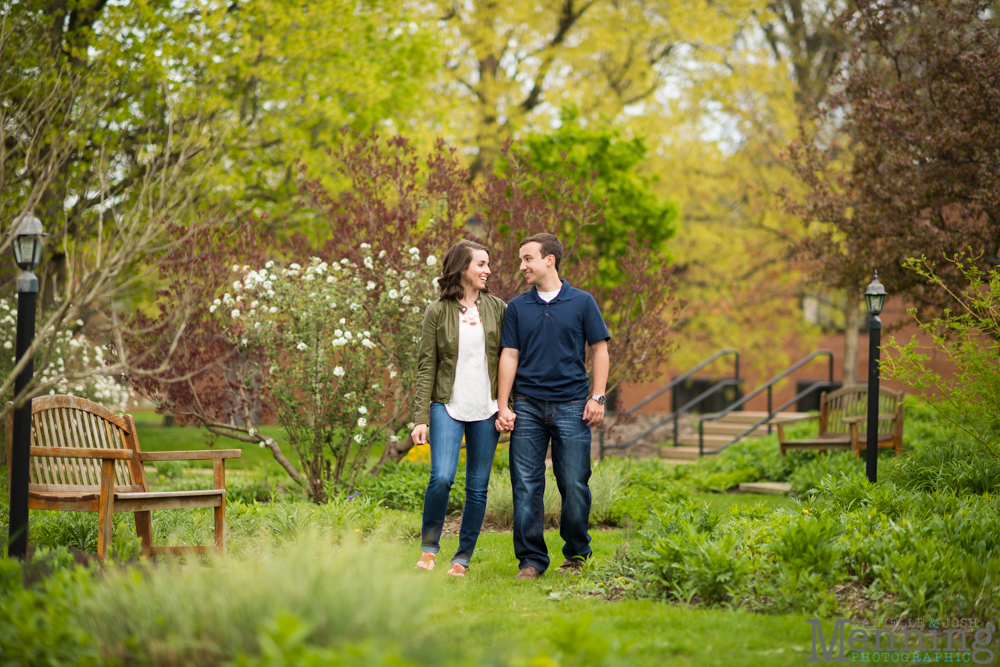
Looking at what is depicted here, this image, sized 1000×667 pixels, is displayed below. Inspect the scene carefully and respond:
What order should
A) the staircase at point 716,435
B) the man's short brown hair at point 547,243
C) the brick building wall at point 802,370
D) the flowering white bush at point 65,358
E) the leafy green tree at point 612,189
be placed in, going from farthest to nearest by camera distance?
the brick building wall at point 802,370 → the staircase at point 716,435 → the leafy green tree at point 612,189 → the flowering white bush at point 65,358 → the man's short brown hair at point 547,243

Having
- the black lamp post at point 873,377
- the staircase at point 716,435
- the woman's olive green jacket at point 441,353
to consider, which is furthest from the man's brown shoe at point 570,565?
the staircase at point 716,435

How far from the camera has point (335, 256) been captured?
798cm

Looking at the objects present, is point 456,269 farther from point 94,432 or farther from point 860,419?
point 860,419

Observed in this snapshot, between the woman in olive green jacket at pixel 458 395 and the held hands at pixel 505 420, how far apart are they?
55mm

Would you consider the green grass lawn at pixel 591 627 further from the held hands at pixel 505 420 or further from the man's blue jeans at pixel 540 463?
the held hands at pixel 505 420

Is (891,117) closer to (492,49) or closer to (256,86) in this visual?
(256,86)

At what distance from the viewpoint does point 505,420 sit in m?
4.85

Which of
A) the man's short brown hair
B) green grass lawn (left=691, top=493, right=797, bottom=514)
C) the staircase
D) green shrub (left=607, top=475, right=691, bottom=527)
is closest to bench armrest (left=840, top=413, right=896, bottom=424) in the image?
green grass lawn (left=691, top=493, right=797, bottom=514)

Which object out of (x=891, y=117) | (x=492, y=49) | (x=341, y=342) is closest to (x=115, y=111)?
(x=341, y=342)

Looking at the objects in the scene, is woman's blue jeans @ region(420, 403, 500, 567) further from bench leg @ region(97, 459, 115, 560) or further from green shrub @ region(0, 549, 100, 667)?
green shrub @ region(0, 549, 100, 667)

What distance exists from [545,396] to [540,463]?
418 millimetres

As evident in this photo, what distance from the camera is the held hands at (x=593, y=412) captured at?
15.6 ft

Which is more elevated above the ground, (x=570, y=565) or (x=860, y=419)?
(x=860, y=419)

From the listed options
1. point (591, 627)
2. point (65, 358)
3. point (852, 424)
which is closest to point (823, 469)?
point (852, 424)
